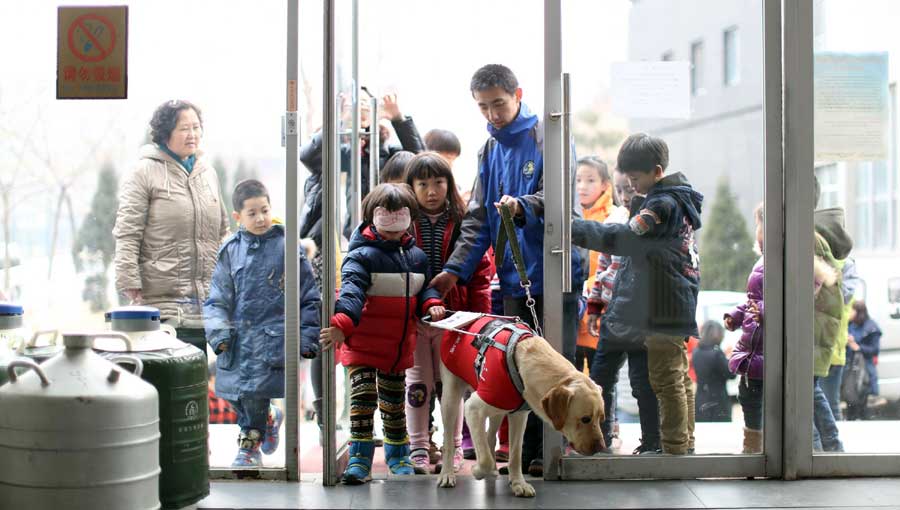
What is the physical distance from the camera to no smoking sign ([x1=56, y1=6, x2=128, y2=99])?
380cm

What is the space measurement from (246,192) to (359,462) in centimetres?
113

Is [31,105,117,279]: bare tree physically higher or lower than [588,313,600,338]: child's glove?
higher

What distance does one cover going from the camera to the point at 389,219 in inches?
148

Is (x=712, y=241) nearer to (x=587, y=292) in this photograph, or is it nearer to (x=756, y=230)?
(x=756, y=230)

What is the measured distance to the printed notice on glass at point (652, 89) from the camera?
3818 millimetres

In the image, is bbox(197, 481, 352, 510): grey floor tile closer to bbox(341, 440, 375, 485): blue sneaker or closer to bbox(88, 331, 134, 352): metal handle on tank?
bbox(341, 440, 375, 485): blue sneaker

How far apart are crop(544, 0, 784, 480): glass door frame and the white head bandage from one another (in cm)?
56

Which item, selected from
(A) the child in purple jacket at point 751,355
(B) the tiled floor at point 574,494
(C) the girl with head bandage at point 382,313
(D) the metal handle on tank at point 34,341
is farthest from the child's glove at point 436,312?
(D) the metal handle on tank at point 34,341

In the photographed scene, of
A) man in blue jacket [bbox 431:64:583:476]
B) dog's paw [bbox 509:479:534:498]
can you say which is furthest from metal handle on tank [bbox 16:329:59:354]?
dog's paw [bbox 509:479:534:498]

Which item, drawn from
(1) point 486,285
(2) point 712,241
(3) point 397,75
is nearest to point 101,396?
(1) point 486,285

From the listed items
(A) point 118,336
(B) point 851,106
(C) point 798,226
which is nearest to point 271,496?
(A) point 118,336

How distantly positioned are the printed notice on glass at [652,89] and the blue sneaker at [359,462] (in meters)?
1.61

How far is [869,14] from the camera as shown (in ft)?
12.8

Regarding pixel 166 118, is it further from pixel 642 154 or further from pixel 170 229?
pixel 642 154
